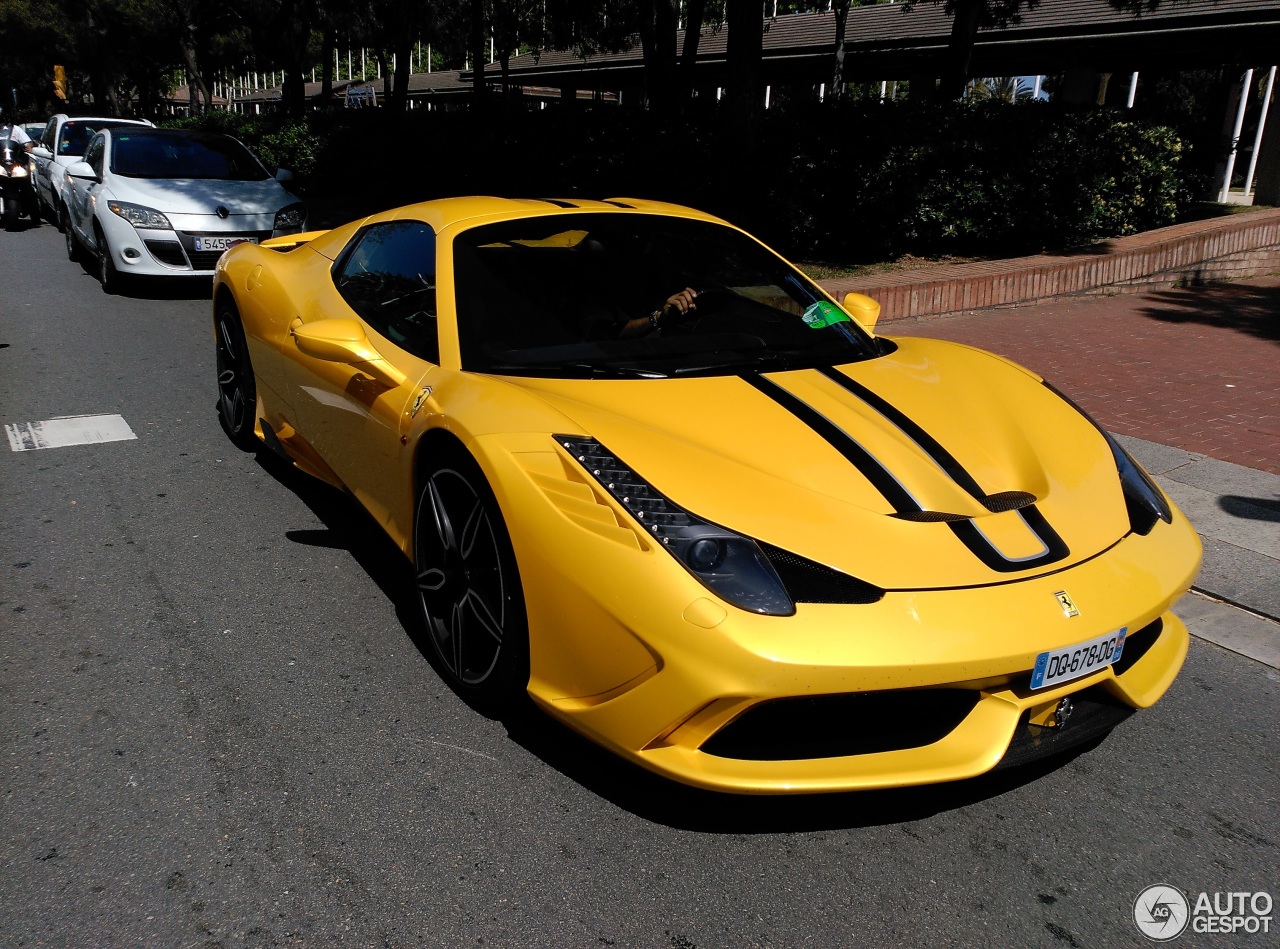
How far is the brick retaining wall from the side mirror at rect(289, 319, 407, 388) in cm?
538

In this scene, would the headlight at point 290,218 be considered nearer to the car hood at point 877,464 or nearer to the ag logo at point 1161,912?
the car hood at point 877,464

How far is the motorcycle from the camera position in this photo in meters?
16.0

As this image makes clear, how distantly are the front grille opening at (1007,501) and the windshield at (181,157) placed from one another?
10.0 m

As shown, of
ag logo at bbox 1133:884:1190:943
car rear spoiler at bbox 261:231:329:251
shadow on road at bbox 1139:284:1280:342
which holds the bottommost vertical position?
ag logo at bbox 1133:884:1190:943

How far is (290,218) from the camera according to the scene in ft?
34.7

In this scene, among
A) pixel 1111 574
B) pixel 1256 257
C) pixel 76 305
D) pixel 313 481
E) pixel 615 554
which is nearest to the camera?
pixel 615 554

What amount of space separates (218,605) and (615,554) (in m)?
2.04

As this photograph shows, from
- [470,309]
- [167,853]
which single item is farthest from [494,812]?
[470,309]

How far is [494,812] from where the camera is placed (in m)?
2.68

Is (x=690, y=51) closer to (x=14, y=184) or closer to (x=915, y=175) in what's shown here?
(x=915, y=175)

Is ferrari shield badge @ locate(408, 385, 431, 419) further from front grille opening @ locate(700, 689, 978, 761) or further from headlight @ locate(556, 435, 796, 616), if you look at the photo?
front grille opening @ locate(700, 689, 978, 761)

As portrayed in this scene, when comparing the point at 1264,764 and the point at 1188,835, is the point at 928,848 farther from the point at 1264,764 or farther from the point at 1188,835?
the point at 1264,764

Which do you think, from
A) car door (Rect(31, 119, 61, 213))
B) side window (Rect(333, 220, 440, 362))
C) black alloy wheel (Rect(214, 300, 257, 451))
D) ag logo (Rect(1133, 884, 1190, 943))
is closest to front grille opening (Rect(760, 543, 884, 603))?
ag logo (Rect(1133, 884, 1190, 943))

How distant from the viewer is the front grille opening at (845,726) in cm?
237
